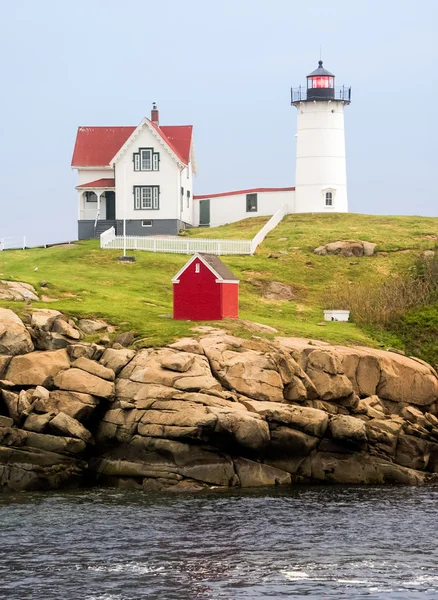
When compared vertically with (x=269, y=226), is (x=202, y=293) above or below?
below

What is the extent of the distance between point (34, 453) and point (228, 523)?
897 cm

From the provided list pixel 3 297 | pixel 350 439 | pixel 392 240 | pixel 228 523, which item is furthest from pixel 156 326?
pixel 392 240

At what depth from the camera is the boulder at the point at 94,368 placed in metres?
42.7

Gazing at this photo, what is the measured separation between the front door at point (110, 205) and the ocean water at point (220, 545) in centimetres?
3888

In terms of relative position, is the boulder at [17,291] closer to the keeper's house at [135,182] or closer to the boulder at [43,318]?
the boulder at [43,318]

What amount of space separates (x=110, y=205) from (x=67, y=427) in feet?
123

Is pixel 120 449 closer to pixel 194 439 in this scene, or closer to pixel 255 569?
pixel 194 439

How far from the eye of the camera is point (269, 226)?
7431 cm

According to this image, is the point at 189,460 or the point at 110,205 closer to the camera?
the point at 189,460

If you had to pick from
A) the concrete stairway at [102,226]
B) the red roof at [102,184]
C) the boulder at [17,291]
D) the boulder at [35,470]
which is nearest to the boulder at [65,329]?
the boulder at [17,291]

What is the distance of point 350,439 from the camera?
41875 millimetres

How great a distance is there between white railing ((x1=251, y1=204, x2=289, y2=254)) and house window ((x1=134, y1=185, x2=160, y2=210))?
23.2ft

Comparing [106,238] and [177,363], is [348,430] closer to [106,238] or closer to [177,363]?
[177,363]

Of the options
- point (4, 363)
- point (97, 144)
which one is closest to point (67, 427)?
point (4, 363)
